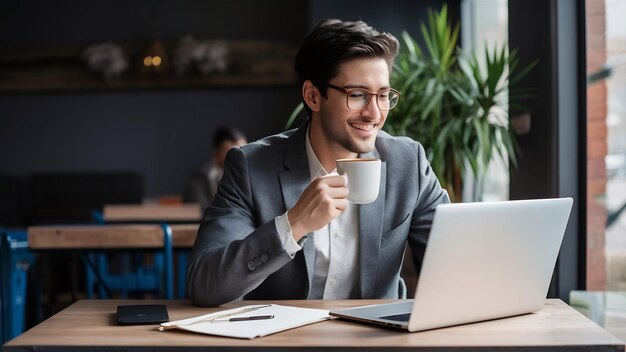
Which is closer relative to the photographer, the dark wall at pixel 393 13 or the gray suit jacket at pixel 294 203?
the gray suit jacket at pixel 294 203

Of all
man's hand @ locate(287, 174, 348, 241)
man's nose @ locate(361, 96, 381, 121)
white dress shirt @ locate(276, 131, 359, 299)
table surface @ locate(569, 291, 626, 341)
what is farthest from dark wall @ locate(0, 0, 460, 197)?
man's hand @ locate(287, 174, 348, 241)

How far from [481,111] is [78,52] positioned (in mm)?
5322

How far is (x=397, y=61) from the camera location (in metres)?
4.48

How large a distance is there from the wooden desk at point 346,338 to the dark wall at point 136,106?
689 cm

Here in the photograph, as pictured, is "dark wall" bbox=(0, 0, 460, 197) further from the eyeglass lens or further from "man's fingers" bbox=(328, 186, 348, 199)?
"man's fingers" bbox=(328, 186, 348, 199)

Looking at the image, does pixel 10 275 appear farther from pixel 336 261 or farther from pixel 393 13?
pixel 393 13

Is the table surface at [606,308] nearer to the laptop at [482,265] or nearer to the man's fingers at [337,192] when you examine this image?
the laptop at [482,265]

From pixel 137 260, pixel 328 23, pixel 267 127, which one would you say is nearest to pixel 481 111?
pixel 328 23

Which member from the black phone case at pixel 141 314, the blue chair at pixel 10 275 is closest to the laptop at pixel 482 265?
the black phone case at pixel 141 314

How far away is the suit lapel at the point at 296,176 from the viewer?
212 cm

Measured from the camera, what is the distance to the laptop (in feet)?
4.88

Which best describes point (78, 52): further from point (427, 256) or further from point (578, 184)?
point (427, 256)

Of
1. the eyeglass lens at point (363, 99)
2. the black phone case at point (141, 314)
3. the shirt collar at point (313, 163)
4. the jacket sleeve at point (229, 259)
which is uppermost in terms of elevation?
the eyeglass lens at point (363, 99)

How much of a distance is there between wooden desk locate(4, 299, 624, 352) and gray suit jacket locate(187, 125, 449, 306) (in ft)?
1.34
